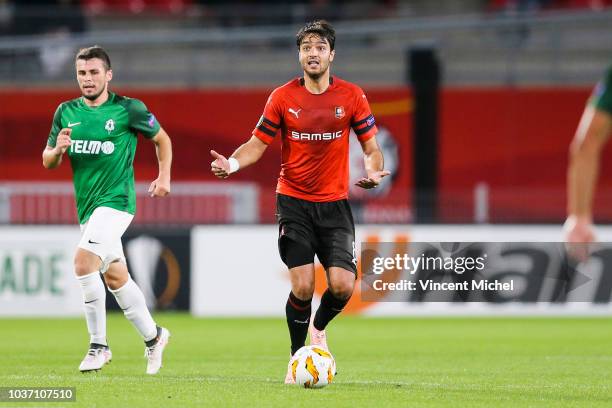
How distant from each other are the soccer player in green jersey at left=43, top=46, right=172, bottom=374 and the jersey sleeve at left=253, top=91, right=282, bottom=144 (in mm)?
775

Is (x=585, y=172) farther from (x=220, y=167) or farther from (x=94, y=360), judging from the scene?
(x=94, y=360)

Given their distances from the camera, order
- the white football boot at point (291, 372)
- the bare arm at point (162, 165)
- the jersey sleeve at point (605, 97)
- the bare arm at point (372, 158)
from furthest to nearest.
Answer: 1. the bare arm at point (162, 165)
2. the bare arm at point (372, 158)
3. the white football boot at point (291, 372)
4. the jersey sleeve at point (605, 97)

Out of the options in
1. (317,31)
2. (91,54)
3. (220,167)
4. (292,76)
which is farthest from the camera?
(292,76)

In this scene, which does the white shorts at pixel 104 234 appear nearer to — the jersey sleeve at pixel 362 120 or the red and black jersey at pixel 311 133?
the red and black jersey at pixel 311 133

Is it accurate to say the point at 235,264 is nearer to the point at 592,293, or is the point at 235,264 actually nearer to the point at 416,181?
the point at 592,293

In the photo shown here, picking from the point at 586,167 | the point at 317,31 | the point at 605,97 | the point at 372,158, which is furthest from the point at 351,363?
the point at 586,167

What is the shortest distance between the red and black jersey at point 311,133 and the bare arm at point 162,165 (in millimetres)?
753

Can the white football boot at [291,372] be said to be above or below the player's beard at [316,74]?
below

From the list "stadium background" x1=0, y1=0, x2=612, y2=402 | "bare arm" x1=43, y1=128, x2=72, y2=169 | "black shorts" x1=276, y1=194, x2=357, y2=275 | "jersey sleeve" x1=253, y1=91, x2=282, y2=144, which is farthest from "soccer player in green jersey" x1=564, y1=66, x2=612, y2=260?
"stadium background" x1=0, y1=0, x2=612, y2=402

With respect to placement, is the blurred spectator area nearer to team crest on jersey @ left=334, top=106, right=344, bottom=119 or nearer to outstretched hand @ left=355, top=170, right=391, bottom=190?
team crest on jersey @ left=334, top=106, right=344, bottom=119

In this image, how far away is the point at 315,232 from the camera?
861 cm

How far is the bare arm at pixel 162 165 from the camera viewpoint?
8734mm

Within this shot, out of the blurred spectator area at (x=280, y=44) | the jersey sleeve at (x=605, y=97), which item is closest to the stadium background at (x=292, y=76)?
the blurred spectator area at (x=280, y=44)

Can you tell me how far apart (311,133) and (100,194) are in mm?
1594
